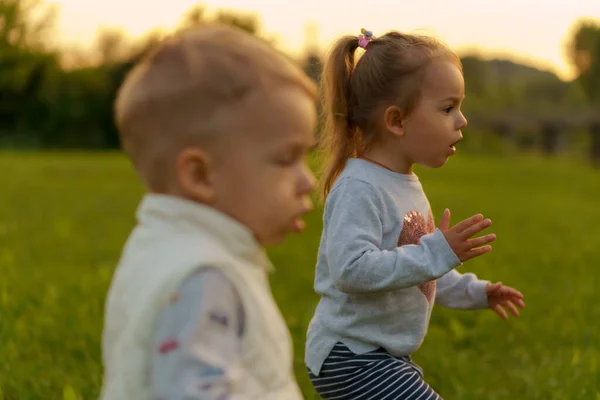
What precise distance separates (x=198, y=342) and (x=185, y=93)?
46 cm

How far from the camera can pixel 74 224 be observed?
31.0ft

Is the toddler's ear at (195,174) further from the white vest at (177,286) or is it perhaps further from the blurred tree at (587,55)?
the blurred tree at (587,55)

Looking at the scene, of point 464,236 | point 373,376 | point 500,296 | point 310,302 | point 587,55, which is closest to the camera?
point 464,236

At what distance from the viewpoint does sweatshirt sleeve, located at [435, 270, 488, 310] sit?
113 inches

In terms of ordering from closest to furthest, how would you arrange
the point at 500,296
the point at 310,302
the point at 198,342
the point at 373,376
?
1. the point at 198,342
2. the point at 373,376
3. the point at 500,296
4. the point at 310,302

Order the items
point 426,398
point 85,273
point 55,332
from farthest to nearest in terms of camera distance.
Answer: point 85,273 < point 55,332 < point 426,398

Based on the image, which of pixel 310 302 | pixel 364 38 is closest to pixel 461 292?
pixel 364 38

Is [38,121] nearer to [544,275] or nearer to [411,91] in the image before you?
[544,275]

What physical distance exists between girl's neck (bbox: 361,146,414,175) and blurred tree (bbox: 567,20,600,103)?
1447 inches

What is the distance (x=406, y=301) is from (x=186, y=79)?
1243mm

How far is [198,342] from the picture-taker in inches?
60.1

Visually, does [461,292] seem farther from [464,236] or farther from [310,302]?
[310,302]

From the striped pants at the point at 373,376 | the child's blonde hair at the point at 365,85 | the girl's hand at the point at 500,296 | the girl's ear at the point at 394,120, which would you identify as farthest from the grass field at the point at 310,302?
the girl's ear at the point at 394,120

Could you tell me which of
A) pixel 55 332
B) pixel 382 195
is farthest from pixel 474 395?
pixel 55 332
